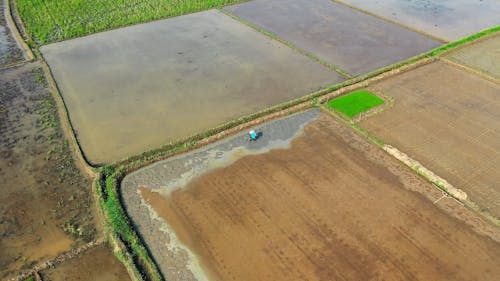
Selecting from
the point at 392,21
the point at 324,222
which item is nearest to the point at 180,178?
the point at 324,222

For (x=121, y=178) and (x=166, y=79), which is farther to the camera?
(x=166, y=79)

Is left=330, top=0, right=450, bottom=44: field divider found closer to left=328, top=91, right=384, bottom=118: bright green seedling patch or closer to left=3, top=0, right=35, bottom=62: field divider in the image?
left=328, top=91, right=384, bottom=118: bright green seedling patch

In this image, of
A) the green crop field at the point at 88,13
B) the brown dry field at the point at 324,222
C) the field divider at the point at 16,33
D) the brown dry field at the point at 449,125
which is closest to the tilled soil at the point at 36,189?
the brown dry field at the point at 324,222

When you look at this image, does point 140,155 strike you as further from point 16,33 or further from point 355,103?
point 16,33

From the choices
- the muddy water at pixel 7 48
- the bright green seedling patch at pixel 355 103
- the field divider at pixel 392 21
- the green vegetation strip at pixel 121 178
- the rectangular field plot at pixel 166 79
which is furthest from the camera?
the field divider at pixel 392 21

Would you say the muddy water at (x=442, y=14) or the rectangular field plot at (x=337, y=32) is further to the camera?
the muddy water at (x=442, y=14)

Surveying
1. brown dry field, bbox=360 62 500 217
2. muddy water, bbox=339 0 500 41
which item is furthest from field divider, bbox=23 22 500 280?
muddy water, bbox=339 0 500 41

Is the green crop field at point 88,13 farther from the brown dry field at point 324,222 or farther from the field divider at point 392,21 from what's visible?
the brown dry field at point 324,222

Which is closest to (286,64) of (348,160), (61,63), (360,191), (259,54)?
(259,54)
